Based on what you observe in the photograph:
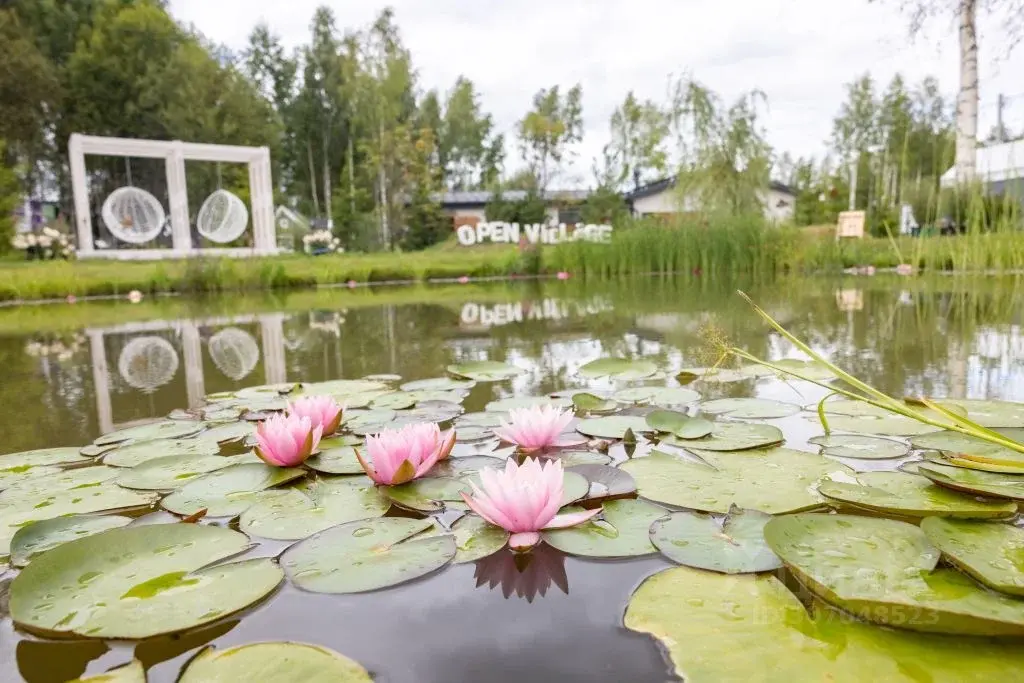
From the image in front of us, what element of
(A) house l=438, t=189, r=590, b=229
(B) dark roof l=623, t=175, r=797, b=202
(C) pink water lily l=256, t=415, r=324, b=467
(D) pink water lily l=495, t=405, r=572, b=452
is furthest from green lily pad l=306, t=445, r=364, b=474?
(B) dark roof l=623, t=175, r=797, b=202

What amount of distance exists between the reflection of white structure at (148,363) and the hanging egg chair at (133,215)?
8519mm

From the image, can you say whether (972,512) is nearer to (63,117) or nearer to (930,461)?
(930,461)

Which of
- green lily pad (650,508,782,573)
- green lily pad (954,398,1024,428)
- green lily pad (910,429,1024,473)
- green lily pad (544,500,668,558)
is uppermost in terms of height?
green lily pad (954,398,1024,428)

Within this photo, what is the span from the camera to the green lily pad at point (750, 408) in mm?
1277

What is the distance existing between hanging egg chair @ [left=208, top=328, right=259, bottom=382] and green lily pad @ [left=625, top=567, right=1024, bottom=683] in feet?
5.63

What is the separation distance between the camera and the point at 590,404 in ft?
4.51

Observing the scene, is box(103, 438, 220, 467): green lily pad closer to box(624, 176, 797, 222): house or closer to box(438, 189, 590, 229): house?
box(438, 189, 590, 229): house

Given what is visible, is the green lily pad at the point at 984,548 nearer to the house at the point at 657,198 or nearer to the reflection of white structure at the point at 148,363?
the reflection of white structure at the point at 148,363

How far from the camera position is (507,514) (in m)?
0.71

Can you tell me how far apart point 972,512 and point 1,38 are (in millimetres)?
16816

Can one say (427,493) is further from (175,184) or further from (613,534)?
(175,184)

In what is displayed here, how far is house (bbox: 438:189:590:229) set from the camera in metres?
18.2

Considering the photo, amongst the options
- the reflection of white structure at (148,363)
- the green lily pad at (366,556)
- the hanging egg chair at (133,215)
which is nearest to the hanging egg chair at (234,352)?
the reflection of white structure at (148,363)

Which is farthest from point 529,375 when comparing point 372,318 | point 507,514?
point 372,318
